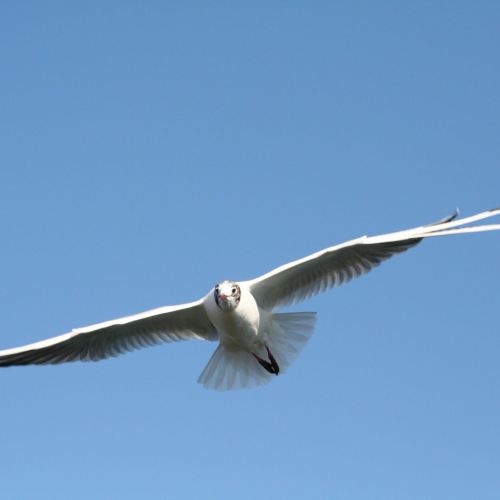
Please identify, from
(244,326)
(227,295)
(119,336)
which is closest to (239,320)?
(244,326)

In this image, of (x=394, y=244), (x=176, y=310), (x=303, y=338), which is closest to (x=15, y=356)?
(x=176, y=310)

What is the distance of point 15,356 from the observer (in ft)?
52.4

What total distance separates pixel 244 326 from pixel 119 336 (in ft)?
5.84

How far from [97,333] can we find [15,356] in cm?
96

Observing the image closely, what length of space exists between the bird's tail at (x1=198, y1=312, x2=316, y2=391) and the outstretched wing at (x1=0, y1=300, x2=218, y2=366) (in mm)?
430

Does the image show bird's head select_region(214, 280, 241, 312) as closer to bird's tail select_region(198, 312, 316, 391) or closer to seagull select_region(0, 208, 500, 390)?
seagull select_region(0, 208, 500, 390)

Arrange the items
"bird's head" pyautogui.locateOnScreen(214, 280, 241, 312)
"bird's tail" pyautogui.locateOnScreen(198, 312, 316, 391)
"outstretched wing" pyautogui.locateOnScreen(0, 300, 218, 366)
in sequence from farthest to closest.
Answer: "bird's tail" pyautogui.locateOnScreen(198, 312, 316, 391)
"outstretched wing" pyautogui.locateOnScreen(0, 300, 218, 366)
"bird's head" pyautogui.locateOnScreen(214, 280, 241, 312)

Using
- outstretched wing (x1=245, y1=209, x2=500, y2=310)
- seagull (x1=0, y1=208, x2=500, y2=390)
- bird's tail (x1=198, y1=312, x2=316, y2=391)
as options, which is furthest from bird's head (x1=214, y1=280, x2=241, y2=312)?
bird's tail (x1=198, y1=312, x2=316, y2=391)

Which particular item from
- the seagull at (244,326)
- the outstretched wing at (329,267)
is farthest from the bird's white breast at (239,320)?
the outstretched wing at (329,267)

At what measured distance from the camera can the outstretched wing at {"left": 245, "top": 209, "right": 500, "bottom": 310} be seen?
1524 centimetres

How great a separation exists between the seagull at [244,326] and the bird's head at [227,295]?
14 millimetres

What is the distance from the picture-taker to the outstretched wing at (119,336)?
51.9 ft

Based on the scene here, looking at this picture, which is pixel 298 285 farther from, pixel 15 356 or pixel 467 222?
pixel 15 356

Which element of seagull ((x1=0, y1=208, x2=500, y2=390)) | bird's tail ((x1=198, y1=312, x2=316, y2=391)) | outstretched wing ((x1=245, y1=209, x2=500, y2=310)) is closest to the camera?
outstretched wing ((x1=245, y1=209, x2=500, y2=310))
